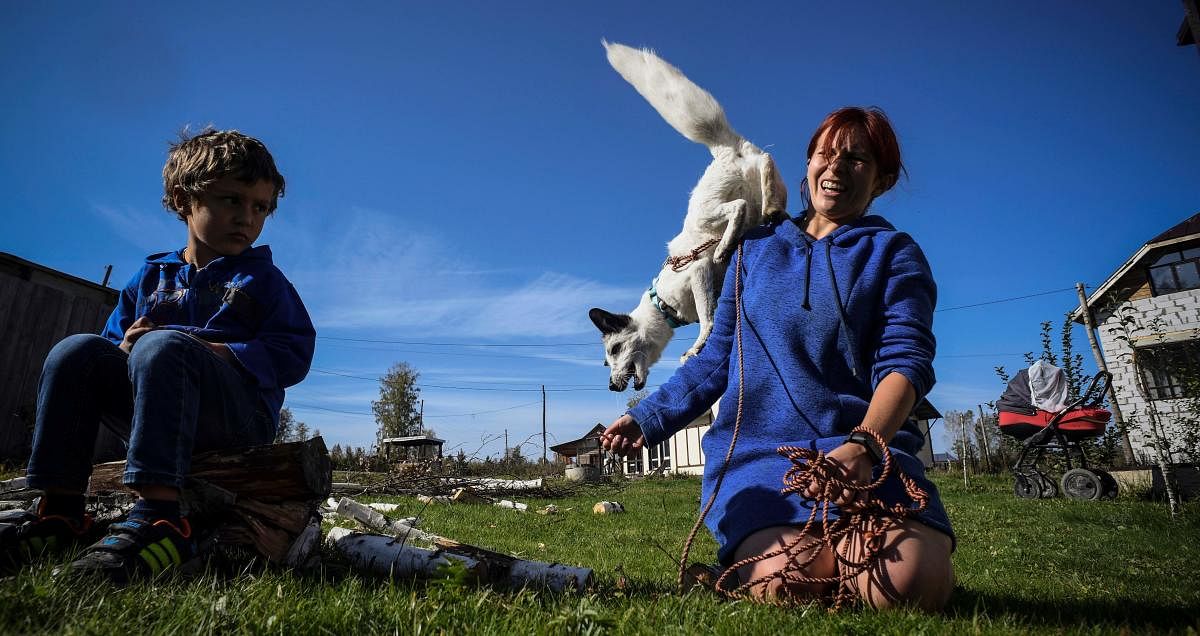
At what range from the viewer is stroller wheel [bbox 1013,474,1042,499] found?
1055 centimetres

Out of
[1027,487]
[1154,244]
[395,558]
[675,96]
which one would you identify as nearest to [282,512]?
[395,558]

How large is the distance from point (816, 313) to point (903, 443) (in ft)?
1.88

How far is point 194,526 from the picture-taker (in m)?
2.39

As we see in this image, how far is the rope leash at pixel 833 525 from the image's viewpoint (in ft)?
6.38

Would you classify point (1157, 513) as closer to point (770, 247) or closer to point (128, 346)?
point (770, 247)

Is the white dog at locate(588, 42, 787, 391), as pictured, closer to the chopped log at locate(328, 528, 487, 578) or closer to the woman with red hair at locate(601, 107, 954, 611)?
the woman with red hair at locate(601, 107, 954, 611)

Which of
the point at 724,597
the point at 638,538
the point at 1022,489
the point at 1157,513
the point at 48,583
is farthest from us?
the point at 1022,489

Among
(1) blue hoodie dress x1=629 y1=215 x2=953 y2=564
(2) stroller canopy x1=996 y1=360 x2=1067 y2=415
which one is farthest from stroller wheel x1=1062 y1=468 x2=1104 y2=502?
(1) blue hoodie dress x1=629 y1=215 x2=953 y2=564

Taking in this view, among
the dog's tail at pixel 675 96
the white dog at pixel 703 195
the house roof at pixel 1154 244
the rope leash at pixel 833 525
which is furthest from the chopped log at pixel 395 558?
the house roof at pixel 1154 244

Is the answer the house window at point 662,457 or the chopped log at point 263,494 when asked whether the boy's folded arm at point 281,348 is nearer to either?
the chopped log at point 263,494

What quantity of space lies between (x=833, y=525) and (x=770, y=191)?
2838 mm

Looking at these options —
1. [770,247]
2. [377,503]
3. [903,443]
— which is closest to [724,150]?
[770,247]

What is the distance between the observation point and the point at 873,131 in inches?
102

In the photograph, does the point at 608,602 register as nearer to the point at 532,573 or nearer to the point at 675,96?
the point at 532,573
